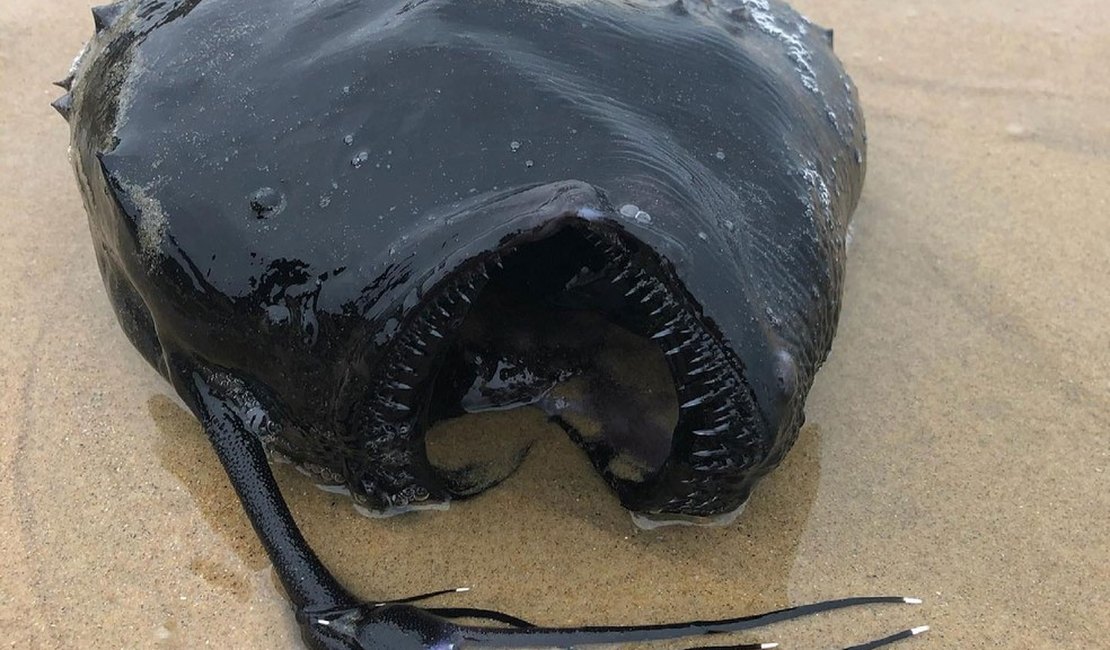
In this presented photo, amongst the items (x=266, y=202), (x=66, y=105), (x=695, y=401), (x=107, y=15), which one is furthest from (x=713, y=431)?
(x=66, y=105)

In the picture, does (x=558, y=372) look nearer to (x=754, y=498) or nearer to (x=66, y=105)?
(x=754, y=498)

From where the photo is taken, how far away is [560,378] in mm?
2891

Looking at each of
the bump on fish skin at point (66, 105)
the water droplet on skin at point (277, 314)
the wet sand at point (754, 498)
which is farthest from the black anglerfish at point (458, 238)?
the bump on fish skin at point (66, 105)

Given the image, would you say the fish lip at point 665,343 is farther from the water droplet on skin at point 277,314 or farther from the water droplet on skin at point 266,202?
the water droplet on skin at point 266,202

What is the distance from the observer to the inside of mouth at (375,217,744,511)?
255 cm

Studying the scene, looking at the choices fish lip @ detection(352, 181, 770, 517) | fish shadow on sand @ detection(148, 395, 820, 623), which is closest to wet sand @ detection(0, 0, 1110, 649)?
fish shadow on sand @ detection(148, 395, 820, 623)

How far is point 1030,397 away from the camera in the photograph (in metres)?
3.35

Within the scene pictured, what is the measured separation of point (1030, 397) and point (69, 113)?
11.0 feet

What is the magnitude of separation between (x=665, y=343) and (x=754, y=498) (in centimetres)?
93

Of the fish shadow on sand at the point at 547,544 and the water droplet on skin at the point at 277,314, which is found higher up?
the water droplet on skin at the point at 277,314

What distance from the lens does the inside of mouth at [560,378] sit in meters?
2.55

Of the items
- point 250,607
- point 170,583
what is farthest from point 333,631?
point 170,583

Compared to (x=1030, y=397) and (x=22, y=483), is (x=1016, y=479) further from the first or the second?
(x=22, y=483)

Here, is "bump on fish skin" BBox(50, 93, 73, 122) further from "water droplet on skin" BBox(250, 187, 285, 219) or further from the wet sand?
"water droplet on skin" BBox(250, 187, 285, 219)
